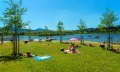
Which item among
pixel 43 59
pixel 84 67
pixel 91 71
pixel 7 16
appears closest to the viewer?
pixel 91 71

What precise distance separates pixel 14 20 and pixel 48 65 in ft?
50.9

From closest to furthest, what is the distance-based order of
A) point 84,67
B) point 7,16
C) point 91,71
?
point 91,71 < point 84,67 < point 7,16

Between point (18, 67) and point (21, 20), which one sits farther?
Result: point (21, 20)

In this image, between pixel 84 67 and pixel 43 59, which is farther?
pixel 43 59

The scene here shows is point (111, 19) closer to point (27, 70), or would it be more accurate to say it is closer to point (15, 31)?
point (15, 31)

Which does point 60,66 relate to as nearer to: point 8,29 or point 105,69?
point 105,69

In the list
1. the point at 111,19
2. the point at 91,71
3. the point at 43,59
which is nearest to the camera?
the point at 91,71

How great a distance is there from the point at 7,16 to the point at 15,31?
11.0ft

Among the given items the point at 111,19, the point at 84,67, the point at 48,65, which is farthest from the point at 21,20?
the point at 111,19

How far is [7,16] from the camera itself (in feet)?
151

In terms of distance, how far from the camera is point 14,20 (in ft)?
152

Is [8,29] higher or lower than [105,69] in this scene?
higher

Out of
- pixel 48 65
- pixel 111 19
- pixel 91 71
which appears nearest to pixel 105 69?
pixel 91 71

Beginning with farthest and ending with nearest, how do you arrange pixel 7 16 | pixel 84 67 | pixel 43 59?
pixel 7 16 → pixel 43 59 → pixel 84 67
